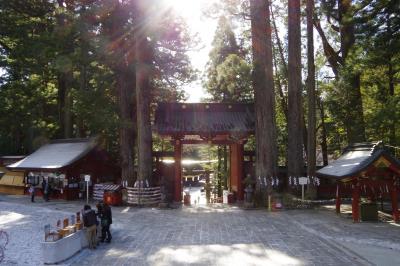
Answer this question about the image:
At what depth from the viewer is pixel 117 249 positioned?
1346 cm

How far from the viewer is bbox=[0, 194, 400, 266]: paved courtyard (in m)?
11.9

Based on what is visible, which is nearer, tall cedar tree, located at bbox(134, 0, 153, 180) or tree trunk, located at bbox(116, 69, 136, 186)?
tall cedar tree, located at bbox(134, 0, 153, 180)

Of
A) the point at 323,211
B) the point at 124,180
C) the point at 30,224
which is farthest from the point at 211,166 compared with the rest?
the point at 30,224

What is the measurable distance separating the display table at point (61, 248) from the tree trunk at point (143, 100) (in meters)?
12.6

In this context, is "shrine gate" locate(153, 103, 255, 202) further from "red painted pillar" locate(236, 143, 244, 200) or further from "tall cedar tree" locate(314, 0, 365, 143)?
"tall cedar tree" locate(314, 0, 365, 143)

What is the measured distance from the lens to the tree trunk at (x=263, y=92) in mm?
24812

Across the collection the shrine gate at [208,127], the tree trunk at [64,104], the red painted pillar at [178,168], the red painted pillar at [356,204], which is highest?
the tree trunk at [64,104]

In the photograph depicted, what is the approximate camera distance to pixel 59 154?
30391mm

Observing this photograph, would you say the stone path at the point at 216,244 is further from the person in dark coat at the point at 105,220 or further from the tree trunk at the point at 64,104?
the tree trunk at the point at 64,104

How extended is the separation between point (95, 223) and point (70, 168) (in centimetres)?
1585

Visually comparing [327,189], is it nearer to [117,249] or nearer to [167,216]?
[167,216]

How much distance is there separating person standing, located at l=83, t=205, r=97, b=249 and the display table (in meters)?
0.29

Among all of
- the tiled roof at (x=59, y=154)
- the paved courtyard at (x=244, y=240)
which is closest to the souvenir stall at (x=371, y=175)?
the paved courtyard at (x=244, y=240)

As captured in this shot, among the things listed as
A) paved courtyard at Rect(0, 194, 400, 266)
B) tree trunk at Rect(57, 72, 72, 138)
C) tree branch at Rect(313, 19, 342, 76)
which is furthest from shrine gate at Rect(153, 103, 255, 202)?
tree trunk at Rect(57, 72, 72, 138)
